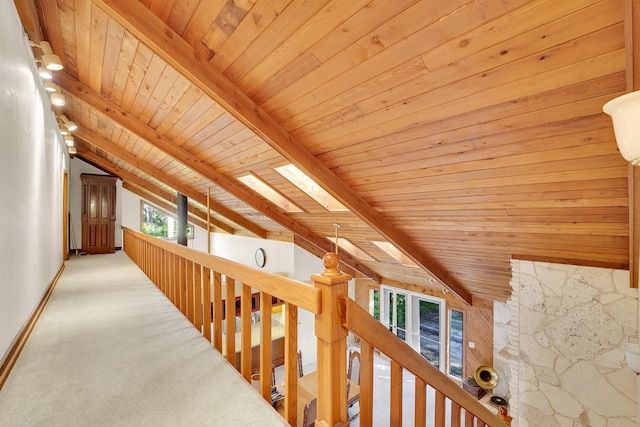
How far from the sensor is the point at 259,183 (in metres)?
4.97

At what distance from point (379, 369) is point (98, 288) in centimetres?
561

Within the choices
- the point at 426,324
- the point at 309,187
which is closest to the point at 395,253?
the point at 309,187

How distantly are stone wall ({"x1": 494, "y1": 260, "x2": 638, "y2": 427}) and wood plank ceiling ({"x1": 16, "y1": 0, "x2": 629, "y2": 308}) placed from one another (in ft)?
0.72

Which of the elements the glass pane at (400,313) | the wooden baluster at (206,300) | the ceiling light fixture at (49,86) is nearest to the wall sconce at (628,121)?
the wooden baluster at (206,300)

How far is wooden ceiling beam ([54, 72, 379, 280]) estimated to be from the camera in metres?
3.48

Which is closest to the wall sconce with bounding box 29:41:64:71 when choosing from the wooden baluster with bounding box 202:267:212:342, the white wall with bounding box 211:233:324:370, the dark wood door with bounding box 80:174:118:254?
the wooden baluster with bounding box 202:267:212:342

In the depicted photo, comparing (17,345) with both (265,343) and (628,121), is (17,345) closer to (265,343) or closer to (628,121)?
(265,343)

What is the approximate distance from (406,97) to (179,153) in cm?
357

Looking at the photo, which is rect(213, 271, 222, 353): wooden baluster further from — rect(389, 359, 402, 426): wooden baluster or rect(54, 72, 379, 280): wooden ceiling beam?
rect(54, 72, 379, 280): wooden ceiling beam

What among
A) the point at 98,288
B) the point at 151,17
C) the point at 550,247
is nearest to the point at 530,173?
the point at 550,247

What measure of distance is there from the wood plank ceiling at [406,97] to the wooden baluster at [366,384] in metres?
1.54

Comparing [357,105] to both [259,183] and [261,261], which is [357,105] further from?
[261,261]

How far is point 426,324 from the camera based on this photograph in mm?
7398

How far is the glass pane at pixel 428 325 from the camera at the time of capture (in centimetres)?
720
